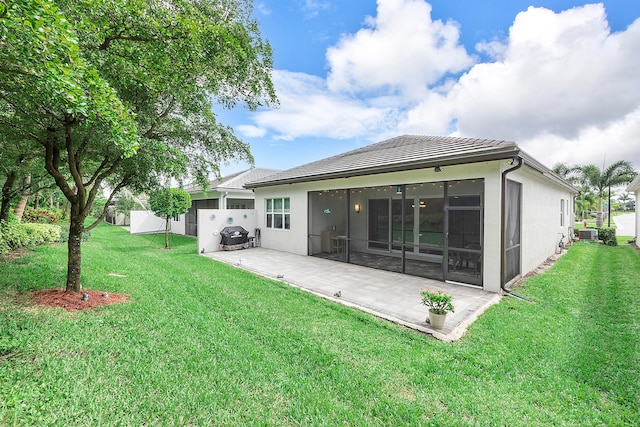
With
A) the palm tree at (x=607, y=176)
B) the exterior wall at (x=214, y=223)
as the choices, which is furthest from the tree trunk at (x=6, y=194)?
the palm tree at (x=607, y=176)

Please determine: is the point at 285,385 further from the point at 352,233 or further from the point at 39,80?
the point at 352,233

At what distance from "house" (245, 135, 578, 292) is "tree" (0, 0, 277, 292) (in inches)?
170

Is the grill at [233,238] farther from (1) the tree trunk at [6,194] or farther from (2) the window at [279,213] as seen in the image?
(1) the tree trunk at [6,194]

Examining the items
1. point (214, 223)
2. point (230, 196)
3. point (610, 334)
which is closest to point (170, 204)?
point (214, 223)

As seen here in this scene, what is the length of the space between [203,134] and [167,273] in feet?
14.0

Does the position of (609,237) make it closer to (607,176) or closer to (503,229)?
(607,176)

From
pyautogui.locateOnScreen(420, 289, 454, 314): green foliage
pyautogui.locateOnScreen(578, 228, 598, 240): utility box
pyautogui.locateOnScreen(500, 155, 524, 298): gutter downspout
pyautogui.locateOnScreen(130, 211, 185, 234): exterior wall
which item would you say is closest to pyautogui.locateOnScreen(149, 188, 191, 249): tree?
pyautogui.locateOnScreen(130, 211, 185, 234): exterior wall

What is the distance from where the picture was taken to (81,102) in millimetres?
2502

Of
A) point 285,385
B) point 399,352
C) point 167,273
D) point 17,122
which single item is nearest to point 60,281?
point 167,273

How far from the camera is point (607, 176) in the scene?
20.4 metres

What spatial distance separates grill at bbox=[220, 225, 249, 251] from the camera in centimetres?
1197

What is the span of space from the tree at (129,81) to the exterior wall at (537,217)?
649 cm

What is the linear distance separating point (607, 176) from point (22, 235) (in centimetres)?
3466

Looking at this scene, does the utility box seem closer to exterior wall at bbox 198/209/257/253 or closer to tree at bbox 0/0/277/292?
exterior wall at bbox 198/209/257/253
